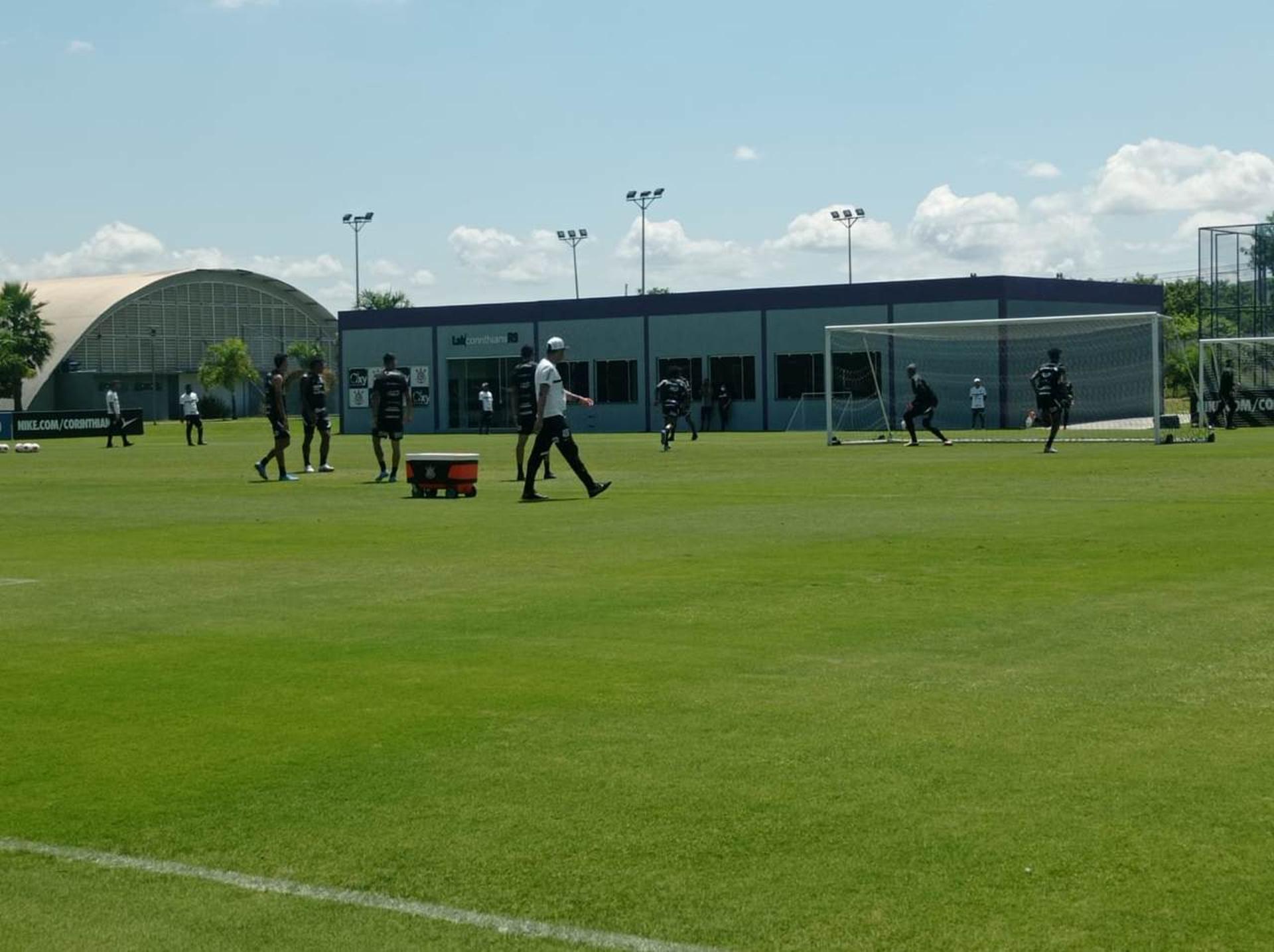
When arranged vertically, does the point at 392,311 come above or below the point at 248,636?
above

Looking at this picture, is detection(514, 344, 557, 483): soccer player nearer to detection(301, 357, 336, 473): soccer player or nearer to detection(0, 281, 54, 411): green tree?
detection(301, 357, 336, 473): soccer player

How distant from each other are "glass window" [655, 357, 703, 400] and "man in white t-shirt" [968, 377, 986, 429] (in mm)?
12538

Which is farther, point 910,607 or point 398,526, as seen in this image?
point 398,526

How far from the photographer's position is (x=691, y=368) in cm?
6538

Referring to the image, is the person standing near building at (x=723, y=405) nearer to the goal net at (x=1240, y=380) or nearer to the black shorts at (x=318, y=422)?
the goal net at (x=1240, y=380)

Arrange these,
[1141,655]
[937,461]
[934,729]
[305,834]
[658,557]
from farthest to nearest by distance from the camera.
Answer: [937,461], [658,557], [1141,655], [934,729], [305,834]

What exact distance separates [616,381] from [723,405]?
5806 mm

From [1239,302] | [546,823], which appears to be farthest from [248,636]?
[1239,302]

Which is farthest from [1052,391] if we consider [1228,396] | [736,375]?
[736,375]

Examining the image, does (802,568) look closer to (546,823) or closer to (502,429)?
(546,823)

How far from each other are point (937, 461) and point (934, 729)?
23.1 meters

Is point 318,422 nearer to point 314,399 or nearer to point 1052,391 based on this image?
point 314,399

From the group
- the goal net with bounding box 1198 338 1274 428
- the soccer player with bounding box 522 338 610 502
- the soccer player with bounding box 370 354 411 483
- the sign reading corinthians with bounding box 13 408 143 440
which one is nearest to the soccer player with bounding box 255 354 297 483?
the soccer player with bounding box 370 354 411 483

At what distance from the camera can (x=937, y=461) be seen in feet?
97.6
